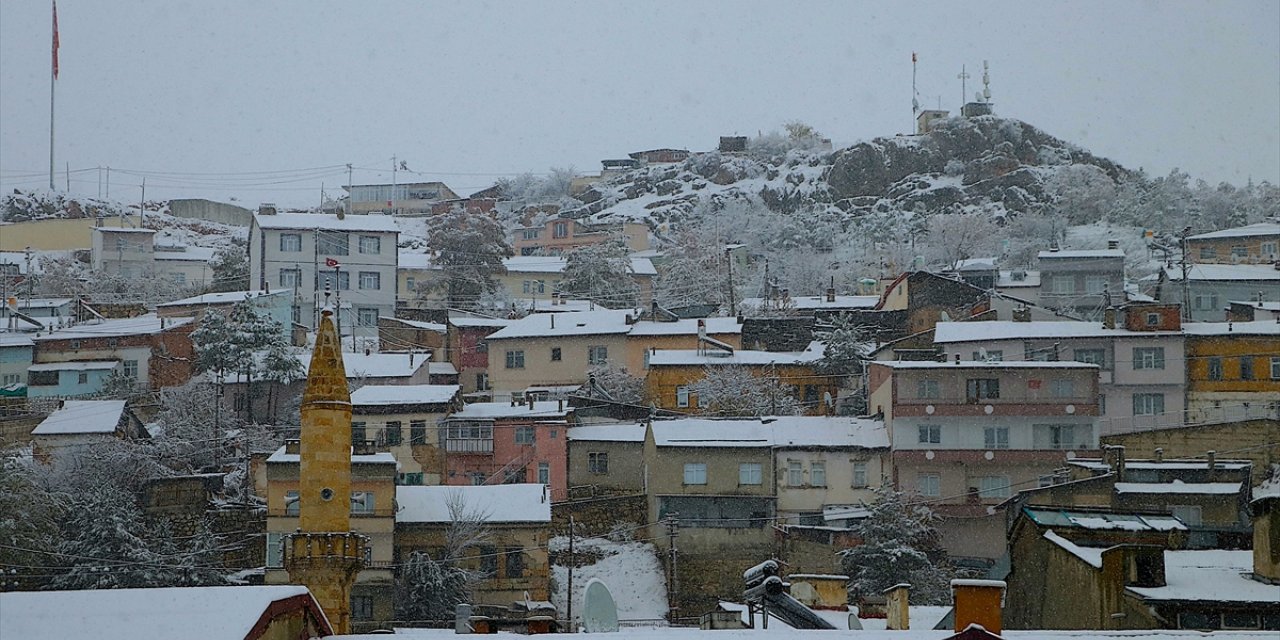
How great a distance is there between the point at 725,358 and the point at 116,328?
65.2 feet

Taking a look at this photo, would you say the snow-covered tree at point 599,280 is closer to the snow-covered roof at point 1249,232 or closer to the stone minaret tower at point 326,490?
the snow-covered roof at point 1249,232

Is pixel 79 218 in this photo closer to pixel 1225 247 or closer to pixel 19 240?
pixel 19 240

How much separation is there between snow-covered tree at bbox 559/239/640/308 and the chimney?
49183 mm

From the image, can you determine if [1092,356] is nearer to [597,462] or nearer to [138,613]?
[597,462]

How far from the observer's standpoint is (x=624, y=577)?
36.2 metres

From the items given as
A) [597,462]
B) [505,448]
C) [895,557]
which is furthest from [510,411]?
[895,557]

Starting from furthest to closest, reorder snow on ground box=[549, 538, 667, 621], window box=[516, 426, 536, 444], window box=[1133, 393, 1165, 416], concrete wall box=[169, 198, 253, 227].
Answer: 1. concrete wall box=[169, 198, 253, 227]
2. window box=[1133, 393, 1165, 416]
3. window box=[516, 426, 536, 444]
4. snow on ground box=[549, 538, 667, 621]

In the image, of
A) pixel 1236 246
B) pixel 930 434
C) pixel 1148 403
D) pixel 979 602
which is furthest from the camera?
pixel 1236 246

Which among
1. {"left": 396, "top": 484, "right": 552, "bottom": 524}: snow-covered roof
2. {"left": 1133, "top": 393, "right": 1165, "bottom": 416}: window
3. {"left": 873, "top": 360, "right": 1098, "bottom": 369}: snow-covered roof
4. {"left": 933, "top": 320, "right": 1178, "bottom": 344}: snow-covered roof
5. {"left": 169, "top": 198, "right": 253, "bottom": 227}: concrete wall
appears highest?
{"left": 169, "top": 198, "right": 253, "bottom": 227}: concrete wall

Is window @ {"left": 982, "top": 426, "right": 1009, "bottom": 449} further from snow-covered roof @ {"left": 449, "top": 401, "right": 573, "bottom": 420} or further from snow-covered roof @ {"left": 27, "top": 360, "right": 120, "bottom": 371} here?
snow-covered roof @ {"left": 27, "top": 360, "right": 120, "bottom": 371}

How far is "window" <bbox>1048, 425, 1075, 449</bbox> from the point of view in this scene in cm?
3878

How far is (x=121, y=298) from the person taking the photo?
61.3m

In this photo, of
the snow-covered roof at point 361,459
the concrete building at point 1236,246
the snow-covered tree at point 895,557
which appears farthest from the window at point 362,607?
the concrete building at point 1236,246

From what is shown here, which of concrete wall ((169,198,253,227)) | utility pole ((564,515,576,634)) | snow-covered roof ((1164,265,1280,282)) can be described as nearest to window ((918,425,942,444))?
utility pole ((564,515,576,634))
